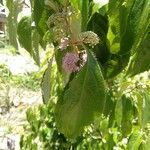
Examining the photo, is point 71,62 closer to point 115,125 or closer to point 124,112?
point 124,112

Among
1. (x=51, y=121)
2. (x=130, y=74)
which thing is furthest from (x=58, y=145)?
(x=130, y=74)

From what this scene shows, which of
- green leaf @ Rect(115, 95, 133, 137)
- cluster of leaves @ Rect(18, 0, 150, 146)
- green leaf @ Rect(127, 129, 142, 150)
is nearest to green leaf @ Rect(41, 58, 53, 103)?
cluster of leaves @ Rect(18, 0, 150, 146)

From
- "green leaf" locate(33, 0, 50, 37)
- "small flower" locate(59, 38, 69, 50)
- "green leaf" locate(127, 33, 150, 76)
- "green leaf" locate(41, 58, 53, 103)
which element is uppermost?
"green leaf" locate(33, 0, 50, 37)

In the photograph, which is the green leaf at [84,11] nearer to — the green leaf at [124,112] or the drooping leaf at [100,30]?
the drooping leaf at [100,30]

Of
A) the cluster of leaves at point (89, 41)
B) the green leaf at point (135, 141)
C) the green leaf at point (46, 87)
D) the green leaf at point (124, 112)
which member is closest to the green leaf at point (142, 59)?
the cluster of leaves at point (89, 41)

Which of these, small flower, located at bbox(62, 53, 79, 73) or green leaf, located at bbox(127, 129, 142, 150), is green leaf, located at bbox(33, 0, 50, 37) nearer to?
small flower, located at bbox(62, 53, 79, 73)

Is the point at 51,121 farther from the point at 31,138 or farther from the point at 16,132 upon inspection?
the point at 16,132
